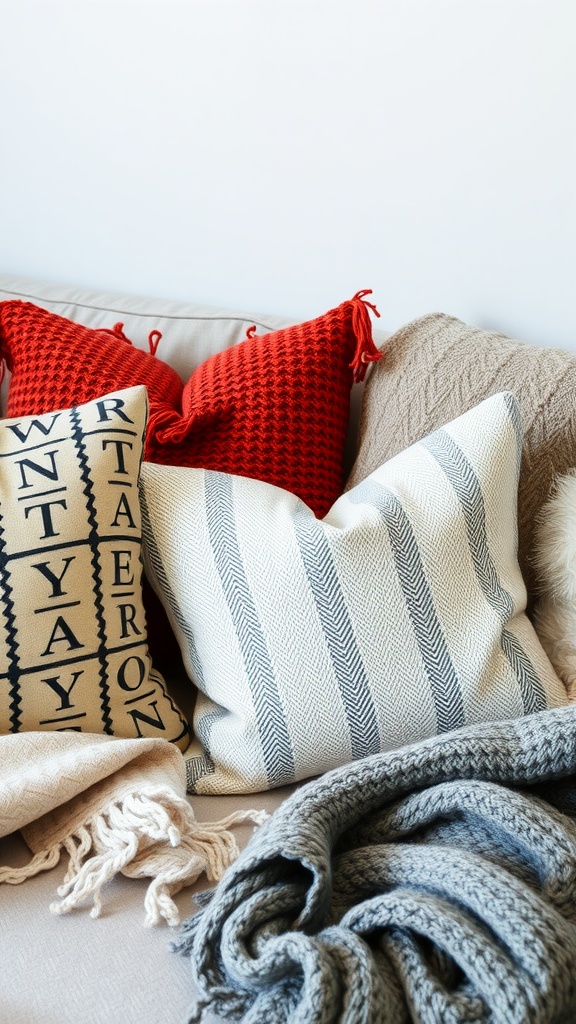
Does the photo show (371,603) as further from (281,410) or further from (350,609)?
(281,410)

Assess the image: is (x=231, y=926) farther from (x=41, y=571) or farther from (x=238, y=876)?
(x=41, y=571)

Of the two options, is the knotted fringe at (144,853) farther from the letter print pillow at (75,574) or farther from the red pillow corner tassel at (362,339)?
the red pillow corner tassel at (362,339)

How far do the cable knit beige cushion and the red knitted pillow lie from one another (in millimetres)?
46

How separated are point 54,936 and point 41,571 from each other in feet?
1.05

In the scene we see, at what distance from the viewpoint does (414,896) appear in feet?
1.99

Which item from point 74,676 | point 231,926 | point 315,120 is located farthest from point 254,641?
point 315,120

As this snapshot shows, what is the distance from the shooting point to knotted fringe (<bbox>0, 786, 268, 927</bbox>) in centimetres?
71

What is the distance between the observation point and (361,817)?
73 cm

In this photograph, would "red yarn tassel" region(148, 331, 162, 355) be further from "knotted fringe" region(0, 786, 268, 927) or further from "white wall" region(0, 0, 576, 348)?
"knotted fringe" region(0, 786, 268, 927)

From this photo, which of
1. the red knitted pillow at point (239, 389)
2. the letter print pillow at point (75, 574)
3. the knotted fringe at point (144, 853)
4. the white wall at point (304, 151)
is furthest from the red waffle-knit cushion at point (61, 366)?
the knotted fringe at point (144, 853)

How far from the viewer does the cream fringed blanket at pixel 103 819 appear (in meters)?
0.73

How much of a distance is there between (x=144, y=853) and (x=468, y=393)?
2.03 feet

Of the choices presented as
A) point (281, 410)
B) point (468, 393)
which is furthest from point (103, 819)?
point (468, 393)

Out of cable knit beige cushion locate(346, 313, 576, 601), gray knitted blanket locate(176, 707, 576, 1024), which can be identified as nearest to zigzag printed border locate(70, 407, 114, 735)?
gray knitted blanket locate(176, 707, 576, 1024)
